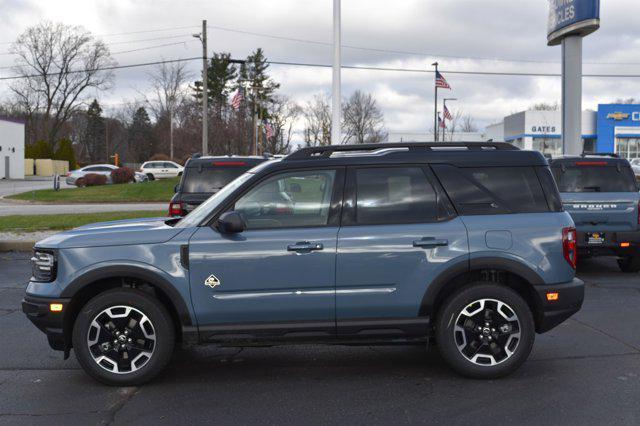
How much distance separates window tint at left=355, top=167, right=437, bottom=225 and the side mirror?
3.07 feet

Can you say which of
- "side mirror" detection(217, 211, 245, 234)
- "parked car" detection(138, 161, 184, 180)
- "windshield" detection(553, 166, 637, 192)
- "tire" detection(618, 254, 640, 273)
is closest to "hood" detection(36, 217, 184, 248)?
"side mirror" detection(217, 211, 245, 234)

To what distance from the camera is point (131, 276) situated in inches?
206

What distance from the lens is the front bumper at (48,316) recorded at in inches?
205

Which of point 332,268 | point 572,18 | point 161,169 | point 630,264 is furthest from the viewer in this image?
point 161,169

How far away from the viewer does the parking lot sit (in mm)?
4645

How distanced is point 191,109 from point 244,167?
61.7 m

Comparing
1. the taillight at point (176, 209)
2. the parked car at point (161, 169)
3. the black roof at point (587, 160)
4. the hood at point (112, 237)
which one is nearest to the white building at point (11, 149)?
the parked car at point (161, 169)

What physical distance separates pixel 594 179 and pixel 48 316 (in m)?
8.54

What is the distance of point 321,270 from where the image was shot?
522 cm

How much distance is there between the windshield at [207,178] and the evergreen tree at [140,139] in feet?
342

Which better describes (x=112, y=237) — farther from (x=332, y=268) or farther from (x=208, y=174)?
(x=208, y=174)

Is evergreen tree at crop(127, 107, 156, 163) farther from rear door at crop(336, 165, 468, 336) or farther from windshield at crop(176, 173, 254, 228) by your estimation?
rear door at crop(336, 165, 468, 336)

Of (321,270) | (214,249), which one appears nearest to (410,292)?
(321,270)

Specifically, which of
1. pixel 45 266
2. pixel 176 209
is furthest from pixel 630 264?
pixel 45 266
